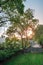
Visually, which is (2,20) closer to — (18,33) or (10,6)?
(10,6)

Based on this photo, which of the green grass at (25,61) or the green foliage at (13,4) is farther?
the green grass at (25,61)

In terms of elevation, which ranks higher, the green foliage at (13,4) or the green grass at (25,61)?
the green foliage at (13,4)

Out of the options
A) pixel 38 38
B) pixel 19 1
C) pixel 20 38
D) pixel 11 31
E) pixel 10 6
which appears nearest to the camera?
pixel 19 1

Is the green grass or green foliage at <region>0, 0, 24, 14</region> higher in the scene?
green foliage at <region>0, 0, 24, 14</region>

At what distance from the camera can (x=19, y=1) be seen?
1200 cm

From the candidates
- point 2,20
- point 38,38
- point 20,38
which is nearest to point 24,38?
point 20,38

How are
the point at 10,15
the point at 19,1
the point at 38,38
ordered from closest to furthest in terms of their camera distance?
1. the point at 19,1
2. the point at 10,15
3. the point at 38,38

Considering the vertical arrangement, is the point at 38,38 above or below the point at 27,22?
below

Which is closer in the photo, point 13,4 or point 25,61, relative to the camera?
point 13,4

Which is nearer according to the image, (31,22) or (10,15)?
(10,15)

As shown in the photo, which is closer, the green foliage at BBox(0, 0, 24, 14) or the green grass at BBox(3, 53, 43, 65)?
the green foliage at BBox(0, 0, 24, 14)

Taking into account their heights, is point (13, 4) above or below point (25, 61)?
above

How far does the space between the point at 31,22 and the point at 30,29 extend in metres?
2.19

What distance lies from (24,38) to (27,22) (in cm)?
375
